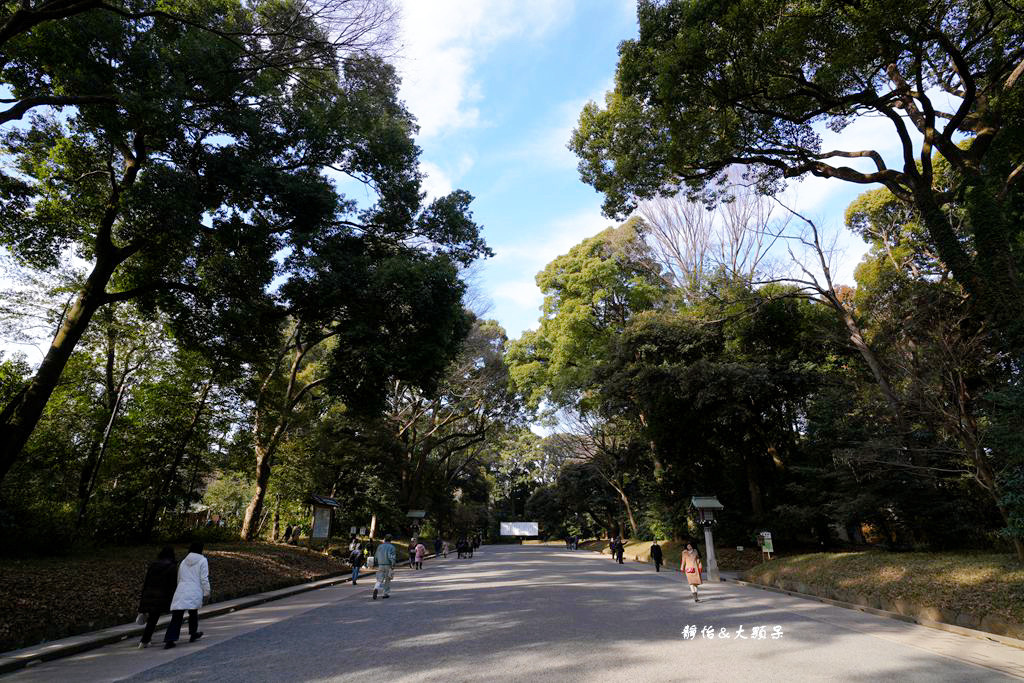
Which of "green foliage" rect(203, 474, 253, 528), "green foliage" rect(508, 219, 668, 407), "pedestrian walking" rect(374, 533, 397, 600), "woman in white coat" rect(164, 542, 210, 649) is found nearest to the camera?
"woman in white coat" rect(164, 542, 210, 649)

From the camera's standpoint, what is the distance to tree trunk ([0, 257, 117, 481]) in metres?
9.68

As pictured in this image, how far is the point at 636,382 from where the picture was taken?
19.3 meters

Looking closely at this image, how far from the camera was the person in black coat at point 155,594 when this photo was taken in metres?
6.97

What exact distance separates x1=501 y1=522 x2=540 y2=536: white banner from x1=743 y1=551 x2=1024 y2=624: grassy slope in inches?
Answer: 1816

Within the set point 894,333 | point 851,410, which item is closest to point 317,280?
point 894,333

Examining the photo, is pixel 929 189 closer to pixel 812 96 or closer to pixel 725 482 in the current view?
pixel 812 96

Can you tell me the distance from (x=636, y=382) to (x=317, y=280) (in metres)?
12.3

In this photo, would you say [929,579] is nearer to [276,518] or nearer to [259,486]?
[259,486]

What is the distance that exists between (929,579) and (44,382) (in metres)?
17.7

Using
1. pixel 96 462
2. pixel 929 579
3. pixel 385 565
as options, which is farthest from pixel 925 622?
pixel 96 462

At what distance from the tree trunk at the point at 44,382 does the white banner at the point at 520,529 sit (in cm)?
5292

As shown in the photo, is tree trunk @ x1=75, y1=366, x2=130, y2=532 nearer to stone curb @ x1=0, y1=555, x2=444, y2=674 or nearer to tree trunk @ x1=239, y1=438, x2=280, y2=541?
tree trunk @ x1=239, y1=438, x2=280, y2=541

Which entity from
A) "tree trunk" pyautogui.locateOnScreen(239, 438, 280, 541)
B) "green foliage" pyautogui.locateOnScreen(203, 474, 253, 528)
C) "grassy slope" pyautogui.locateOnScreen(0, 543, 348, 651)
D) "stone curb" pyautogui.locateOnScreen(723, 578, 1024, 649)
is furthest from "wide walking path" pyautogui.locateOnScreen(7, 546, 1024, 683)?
"green foliage" pyautogui.locateOnScreen(203, 474, 253, 528)

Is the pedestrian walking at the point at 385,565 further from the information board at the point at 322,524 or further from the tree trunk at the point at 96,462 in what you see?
the information board at the point at 322,524
